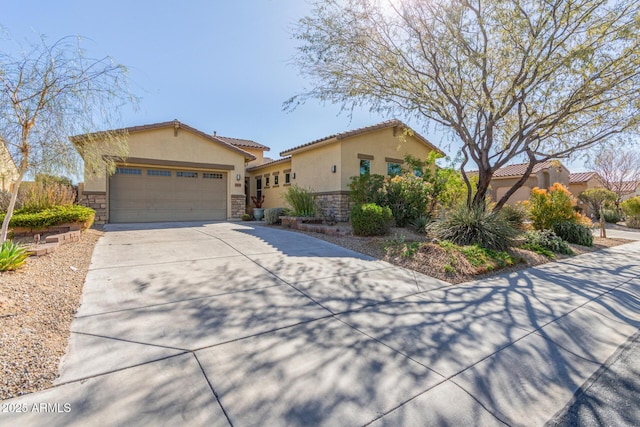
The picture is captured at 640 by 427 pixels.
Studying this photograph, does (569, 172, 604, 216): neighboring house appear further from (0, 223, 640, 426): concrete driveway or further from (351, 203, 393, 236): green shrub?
(0, 223, 640, 426): concrete driveway

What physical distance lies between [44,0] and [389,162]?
12.3 metres

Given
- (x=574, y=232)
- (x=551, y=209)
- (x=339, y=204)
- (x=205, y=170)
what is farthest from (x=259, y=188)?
(x=574, y=232)

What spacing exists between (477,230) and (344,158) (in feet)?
21.7

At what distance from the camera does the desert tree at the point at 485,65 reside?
7.11 m

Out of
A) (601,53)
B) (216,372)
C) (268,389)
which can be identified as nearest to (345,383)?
(268,389)

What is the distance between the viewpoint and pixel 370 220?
8.75 meters

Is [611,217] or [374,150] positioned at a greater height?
[374,150]

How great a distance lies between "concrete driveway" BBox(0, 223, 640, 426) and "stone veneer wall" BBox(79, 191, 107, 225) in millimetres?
7617

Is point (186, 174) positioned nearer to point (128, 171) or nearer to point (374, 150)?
point (128, 171)

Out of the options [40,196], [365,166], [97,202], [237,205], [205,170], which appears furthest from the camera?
[237,205]

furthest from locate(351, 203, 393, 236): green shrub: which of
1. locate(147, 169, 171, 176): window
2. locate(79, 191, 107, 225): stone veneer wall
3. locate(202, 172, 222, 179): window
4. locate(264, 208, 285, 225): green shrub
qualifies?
locate(79, 191, 107, 225): stone veneer wall

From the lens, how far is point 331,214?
13.2m

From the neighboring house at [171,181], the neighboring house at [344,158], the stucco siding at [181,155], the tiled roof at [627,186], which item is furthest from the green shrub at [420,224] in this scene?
the tiled roof at [627,186]

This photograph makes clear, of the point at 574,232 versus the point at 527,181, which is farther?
the point at 527,181
